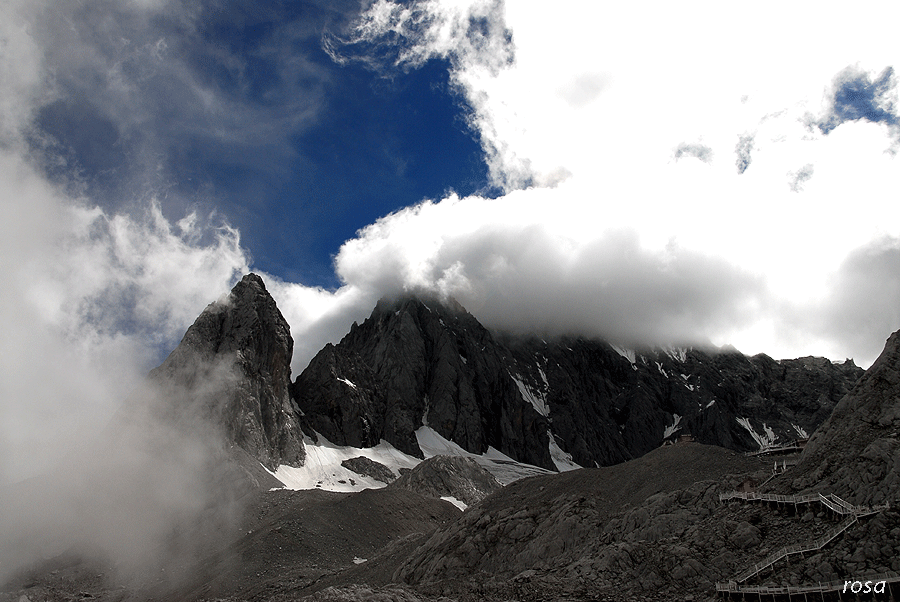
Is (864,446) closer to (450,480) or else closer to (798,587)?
(798,587)

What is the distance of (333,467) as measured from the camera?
159250 mm

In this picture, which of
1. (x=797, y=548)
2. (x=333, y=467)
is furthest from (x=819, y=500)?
(x=333, y=467)

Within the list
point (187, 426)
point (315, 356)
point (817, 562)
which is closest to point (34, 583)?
point (187, 426)

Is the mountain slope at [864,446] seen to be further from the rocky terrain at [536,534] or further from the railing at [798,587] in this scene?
the railing at [798,587]

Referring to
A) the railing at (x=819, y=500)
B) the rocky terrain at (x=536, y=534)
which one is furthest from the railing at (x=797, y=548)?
the railing at (x=819, y=500)

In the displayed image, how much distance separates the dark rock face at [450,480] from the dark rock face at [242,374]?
32299 millimetres

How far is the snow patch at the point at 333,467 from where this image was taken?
142 m

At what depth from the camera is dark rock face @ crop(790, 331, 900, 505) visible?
3319cm

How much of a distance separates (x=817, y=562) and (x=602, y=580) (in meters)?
11.4

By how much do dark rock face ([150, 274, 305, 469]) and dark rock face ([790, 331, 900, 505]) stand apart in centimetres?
11109

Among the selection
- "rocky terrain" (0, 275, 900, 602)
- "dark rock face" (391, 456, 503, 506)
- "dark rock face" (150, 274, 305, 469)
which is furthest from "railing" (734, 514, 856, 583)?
"dark rock face" (150, 274, 305, 469)

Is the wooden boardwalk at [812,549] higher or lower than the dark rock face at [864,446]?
lower

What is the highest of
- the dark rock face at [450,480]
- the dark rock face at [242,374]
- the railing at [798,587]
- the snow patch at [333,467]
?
the dark rock face at [242,374]

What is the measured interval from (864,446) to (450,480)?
106m
